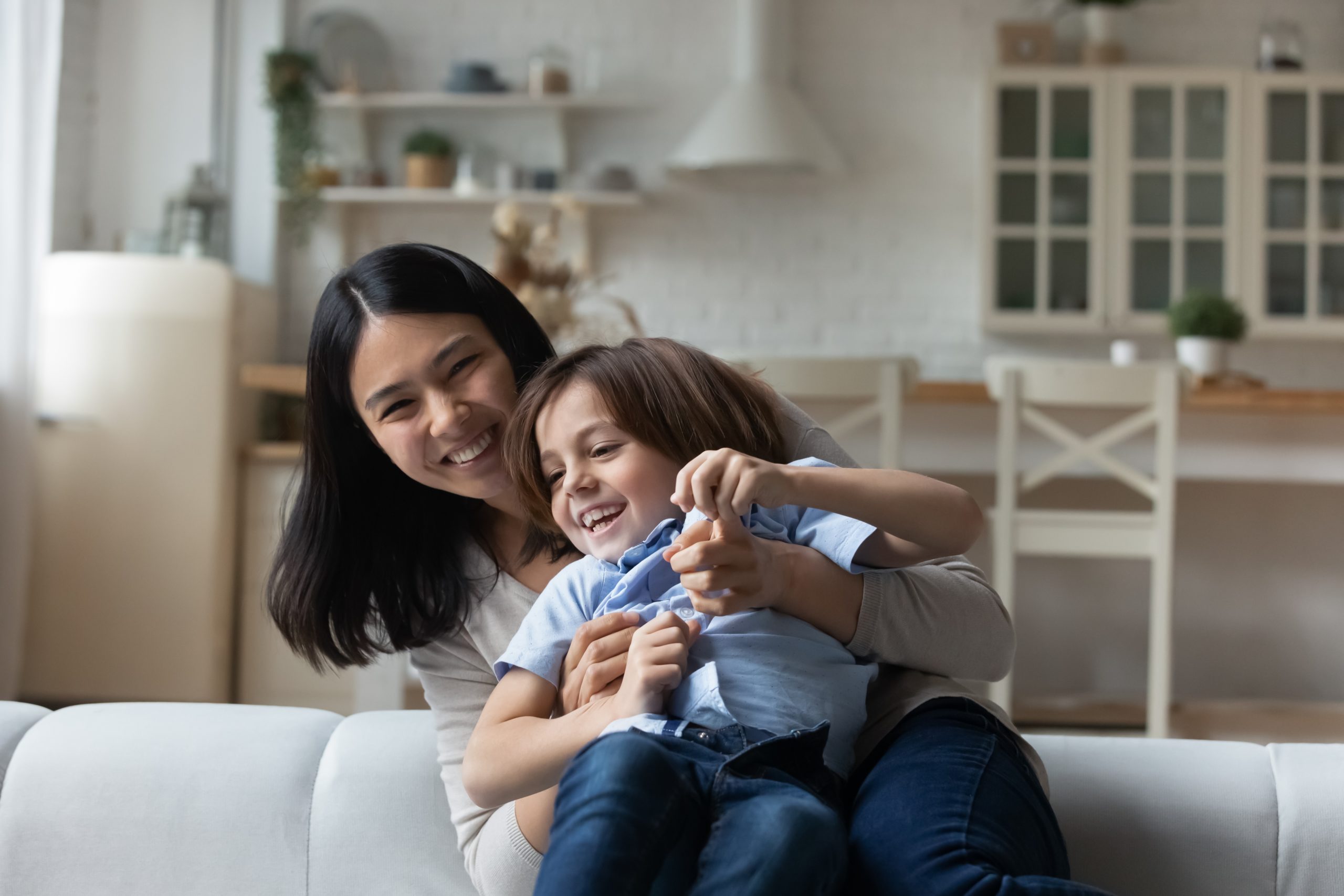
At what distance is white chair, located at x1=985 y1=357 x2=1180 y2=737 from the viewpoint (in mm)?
2805

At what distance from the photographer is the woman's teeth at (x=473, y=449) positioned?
3.83 feet

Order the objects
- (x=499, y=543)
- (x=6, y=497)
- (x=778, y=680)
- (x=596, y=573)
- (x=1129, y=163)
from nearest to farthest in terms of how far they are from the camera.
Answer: (x=778, y=680) < (x=596, y=573) < (x=499, y=543) < (x=6, y=497) < (x=1129, y=163)

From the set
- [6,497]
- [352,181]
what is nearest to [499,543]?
[6,497]

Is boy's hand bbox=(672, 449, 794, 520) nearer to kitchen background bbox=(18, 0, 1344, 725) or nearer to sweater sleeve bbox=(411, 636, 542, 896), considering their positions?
sweater sleeve bbox=(411, 636, 542, 896)

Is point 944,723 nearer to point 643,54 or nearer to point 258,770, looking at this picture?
point 258,770

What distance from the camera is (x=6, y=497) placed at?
10.3ft

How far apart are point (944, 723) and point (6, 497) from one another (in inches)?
116

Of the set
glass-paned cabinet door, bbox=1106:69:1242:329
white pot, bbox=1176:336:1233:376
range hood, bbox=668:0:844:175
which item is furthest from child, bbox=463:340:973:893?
glass-paned cabinet door, bbox=1106:69:1242:329

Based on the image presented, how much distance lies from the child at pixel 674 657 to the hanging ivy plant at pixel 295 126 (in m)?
3.34

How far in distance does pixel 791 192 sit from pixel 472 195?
1.17 metres

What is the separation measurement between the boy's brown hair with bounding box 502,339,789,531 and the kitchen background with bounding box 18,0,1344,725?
3.04 metres

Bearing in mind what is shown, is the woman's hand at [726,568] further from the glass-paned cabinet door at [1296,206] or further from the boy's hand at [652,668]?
the glass-paned cabinet door at [1296,206]

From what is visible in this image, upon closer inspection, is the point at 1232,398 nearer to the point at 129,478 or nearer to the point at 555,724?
the point at 555,724

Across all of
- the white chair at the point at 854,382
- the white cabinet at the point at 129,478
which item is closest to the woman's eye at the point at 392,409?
the white chair at the point at 854,382
